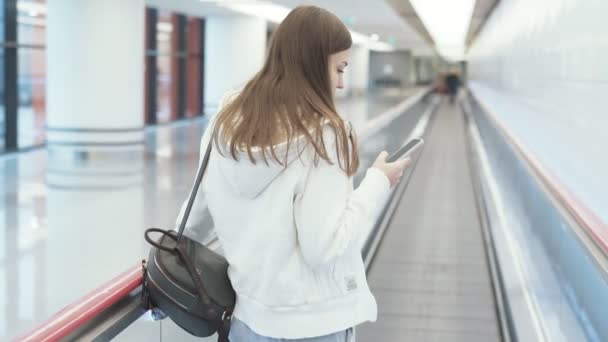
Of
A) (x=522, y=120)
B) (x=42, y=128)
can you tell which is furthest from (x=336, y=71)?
(x=42, y=128)

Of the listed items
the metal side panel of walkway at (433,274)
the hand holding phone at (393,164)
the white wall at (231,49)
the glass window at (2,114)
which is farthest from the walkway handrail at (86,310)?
the white wall at (231,49)

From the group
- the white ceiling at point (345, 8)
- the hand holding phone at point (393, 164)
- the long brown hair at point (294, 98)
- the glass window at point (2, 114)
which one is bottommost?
the glass window at point (2, 114)

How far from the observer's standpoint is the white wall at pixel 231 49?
23.0 metres

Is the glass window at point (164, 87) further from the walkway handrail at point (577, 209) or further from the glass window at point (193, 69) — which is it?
the walkway handrail at point (577, 209)

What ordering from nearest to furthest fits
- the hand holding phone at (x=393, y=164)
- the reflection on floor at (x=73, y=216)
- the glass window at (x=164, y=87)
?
the hand holding phone at (x=393, y=164) < the reflection on floor at (x=73, y=216) < the glass window at (x=164, y=87)

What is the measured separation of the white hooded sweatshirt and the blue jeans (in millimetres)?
35

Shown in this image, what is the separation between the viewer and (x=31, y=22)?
16797 mm

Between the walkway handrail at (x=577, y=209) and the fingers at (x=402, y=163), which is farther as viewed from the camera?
the walkway handrail at (x=577, y=209)

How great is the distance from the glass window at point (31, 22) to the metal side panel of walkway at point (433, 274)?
8461 mm

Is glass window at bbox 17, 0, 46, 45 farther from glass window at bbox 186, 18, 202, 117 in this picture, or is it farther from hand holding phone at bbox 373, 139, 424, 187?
hand holding phone at bbox 373, 139, 424, 187

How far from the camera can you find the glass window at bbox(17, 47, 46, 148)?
16.9 metres

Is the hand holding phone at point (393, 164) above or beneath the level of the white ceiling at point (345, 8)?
beneath

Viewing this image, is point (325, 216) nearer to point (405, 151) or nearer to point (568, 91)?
point (405, 151)

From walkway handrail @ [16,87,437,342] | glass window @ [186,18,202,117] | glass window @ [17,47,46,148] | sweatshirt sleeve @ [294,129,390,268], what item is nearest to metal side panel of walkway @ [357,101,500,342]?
walkway handrail @ [16,87,437,342]
